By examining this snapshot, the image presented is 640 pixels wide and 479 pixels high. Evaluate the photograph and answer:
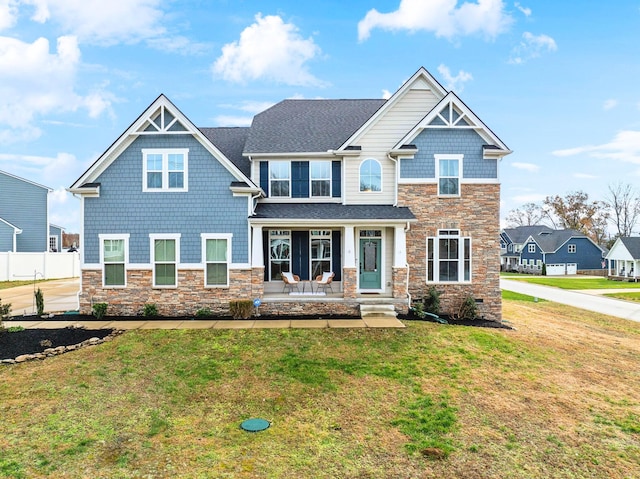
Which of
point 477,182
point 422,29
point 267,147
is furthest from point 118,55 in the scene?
point 477,182

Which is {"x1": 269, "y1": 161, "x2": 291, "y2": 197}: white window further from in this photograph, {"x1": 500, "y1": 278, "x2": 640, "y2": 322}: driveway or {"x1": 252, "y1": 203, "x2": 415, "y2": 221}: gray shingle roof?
{"x1": 500, "y1": 278, "x2": 640, "y2": 322}: driveway

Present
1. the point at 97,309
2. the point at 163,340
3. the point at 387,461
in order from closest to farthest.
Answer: the point at 387,461
the point at 163,340
the point at 97,309

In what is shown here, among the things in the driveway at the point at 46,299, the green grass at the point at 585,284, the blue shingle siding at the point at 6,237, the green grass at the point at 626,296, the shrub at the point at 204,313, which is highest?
the blue shingle siding at the point at 6,237

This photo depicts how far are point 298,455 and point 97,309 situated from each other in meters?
11.1

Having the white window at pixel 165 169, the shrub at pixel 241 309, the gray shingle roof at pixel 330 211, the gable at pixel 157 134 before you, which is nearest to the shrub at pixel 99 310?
the gable at pixel 157 134

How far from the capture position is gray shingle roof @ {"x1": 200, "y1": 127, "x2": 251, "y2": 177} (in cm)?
1683

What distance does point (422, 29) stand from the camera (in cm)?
1797

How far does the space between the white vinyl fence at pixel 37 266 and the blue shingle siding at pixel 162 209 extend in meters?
17.1

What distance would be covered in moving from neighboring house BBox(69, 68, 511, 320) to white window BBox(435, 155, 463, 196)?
0.04 metres

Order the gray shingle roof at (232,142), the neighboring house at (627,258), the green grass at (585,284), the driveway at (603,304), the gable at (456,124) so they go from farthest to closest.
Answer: the neighboring house at (627,258), the green grass at (585,284), the driveway at (603,304), the gray shingle roof at (232,142), the gable at (456,124)

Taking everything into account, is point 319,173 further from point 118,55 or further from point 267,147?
point 118,55

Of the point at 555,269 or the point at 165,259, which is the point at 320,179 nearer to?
the point at 165,259

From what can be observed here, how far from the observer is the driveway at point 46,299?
15.1m

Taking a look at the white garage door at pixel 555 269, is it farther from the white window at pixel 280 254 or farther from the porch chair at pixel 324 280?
the white window at pixel 280 254
